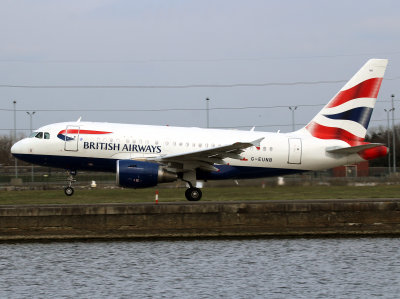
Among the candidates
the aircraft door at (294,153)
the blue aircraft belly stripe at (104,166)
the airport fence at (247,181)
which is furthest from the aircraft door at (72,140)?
the aircraft door at (294,153)

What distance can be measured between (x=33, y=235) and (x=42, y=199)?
1077 centimetres

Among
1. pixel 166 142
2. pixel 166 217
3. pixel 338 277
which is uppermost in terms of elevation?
pixel 166 142

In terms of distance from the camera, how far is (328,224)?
3312cm

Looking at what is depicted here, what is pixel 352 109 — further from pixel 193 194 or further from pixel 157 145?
pixel 157 145

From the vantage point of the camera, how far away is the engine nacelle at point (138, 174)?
124 feet

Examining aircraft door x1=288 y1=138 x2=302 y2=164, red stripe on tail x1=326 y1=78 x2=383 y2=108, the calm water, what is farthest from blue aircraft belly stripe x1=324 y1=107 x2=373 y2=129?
the calm water

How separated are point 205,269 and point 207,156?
39.9 feet

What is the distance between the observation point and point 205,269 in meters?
27.5

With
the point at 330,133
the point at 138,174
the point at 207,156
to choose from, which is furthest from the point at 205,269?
the point at 330,133

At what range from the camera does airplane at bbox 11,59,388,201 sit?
38719 mm

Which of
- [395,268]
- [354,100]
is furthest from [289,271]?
[354,100]

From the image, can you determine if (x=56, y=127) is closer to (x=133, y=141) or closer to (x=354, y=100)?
(x=133, y=141)

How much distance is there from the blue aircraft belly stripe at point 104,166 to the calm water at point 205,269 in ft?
26.8

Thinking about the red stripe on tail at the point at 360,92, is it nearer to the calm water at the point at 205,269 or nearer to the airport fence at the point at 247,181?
the airport fence at the point at 247,181
